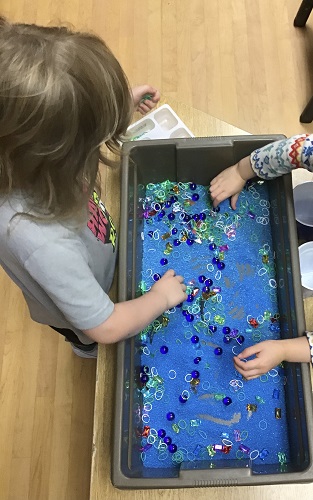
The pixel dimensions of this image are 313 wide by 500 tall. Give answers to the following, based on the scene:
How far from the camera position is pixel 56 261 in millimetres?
627

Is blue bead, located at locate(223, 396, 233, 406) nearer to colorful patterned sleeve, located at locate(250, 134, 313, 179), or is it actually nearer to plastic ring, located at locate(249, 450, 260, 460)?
plastic ring, located at locate(249, 450, 260, 460)

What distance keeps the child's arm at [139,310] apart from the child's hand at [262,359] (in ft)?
0.52

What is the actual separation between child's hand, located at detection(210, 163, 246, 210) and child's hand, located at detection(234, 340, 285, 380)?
12.7 inches

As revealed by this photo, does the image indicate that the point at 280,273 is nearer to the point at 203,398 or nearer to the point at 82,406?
the point at 203,398

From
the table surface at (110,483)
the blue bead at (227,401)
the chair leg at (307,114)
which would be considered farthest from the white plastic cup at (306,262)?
the chair leg at (307,114)

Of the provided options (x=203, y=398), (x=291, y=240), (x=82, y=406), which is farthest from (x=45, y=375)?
(x=291, y=240)

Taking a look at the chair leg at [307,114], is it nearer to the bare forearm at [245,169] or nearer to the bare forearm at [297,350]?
the bare forearm at [245,169]

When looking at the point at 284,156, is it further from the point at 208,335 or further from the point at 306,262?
the point at 208,335

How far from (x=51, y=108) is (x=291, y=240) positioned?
1.65ft

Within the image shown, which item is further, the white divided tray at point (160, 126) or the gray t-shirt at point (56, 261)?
the white divided tray at point (160, 126)

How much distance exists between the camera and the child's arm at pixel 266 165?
0.85 m

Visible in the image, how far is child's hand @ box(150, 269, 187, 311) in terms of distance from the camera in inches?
33.7

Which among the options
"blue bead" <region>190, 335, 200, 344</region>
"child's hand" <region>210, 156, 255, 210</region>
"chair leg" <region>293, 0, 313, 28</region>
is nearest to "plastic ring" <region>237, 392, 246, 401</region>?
"blue bead" <region>190, 335, 200, 344</region>

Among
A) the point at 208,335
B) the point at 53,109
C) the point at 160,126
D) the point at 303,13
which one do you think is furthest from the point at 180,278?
the point at 303,13
